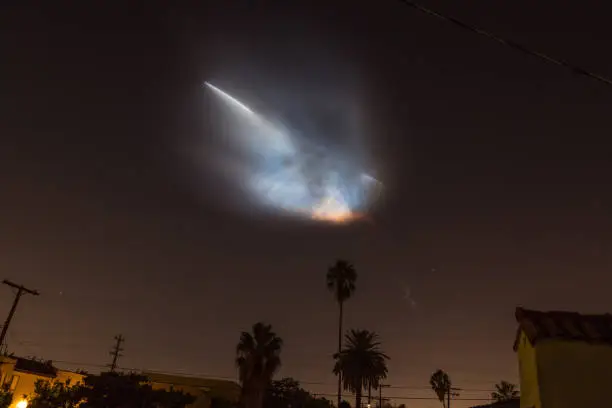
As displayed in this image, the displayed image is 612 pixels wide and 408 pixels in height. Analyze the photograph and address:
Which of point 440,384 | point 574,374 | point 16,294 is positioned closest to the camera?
point 574,374

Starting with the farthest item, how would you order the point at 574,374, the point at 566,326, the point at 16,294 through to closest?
the point at 16,294, the point at 566,326, the point at 574,374

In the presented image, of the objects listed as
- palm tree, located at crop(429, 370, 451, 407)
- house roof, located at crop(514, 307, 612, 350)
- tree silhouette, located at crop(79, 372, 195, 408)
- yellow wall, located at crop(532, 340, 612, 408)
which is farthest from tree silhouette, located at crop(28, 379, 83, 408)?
palm tree, located at crop(429, 370, 451, 407)

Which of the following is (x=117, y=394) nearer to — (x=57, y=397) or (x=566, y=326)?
(x=57, y=397)

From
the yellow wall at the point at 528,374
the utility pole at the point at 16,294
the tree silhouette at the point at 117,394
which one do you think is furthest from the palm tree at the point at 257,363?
the yellow wall at the point at 528,374

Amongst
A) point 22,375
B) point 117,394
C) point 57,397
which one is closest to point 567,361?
point 117,394

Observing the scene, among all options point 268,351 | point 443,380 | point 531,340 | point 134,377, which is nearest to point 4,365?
point 134,377

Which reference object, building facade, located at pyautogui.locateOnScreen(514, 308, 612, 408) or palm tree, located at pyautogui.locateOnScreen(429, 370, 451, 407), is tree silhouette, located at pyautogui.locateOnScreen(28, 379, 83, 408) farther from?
palm tree, located at pyautogui.locateOnScreen(429, 370, 451, 407)
